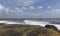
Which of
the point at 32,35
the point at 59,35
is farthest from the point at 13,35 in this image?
the point at 59,35

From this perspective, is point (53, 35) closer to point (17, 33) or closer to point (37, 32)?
point (37, 32)

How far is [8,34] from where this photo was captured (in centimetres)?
1041

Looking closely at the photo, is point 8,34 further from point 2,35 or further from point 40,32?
point 40,32

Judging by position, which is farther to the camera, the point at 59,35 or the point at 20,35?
the point at 59,35

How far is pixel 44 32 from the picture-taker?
1041cm

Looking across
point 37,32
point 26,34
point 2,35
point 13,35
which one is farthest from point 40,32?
point 2,35

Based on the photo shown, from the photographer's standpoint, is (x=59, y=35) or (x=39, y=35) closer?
(x=39, y=35)

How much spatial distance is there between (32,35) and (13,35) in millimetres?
1171

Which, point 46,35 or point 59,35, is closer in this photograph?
point 46,35

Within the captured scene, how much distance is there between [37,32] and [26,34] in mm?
701

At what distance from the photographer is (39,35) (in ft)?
33.1

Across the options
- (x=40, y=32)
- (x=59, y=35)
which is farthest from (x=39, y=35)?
(x=59, y=35)

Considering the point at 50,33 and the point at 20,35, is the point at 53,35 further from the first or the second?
the point at 20,35

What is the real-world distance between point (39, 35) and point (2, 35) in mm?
2440
